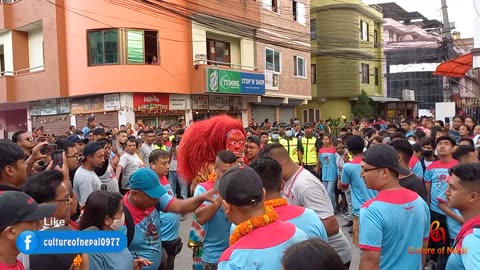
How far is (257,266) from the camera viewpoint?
2133mm

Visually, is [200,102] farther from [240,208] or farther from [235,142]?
[240,208]

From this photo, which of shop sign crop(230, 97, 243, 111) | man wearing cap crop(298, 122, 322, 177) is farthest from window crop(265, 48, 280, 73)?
man wearing cap crop(298, 122, 322, 177)

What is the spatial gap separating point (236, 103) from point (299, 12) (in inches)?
309

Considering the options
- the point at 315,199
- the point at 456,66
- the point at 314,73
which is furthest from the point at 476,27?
the point at 314,73

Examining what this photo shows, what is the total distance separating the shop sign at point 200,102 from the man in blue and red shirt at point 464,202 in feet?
54.8

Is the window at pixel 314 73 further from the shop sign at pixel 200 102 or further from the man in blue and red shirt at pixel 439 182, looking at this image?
the man in blue and red shirt at pixel 439 182

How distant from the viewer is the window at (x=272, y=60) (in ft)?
74.8

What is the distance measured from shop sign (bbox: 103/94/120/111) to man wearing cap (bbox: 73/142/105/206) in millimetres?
12033

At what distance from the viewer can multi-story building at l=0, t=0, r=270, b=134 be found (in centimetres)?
1702

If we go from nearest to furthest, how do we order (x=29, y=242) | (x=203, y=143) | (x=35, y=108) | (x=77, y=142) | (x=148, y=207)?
(x=29, y=242), (x=148, y=207), (x=203, y=143), (x=77, y=142), (x=35, y=108)

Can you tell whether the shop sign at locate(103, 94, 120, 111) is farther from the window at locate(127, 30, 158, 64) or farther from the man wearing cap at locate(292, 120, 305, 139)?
the man wearing cap at locate(292, 120, 305, 139)

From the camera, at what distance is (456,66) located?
47.2 ft

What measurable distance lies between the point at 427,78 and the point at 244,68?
29.5m

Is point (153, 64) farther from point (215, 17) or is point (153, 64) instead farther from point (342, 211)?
point (342, 211)
